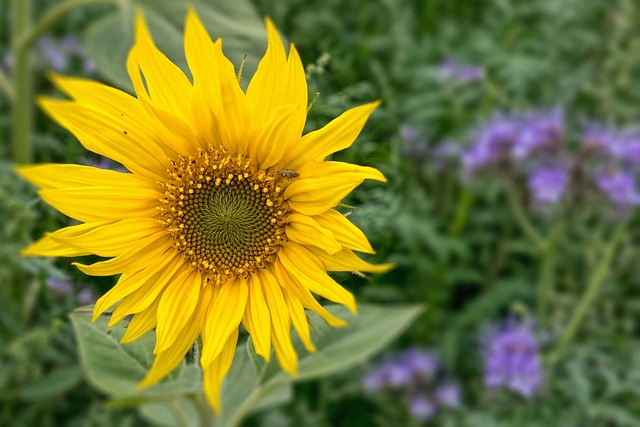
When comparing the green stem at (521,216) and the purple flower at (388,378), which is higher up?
the green stem at (521,216)

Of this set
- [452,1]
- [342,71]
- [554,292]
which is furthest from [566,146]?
[342,71]

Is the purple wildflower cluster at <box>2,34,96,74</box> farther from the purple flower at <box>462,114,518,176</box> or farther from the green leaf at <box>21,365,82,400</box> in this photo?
the purple flower at <box>462,114,518,176</box>

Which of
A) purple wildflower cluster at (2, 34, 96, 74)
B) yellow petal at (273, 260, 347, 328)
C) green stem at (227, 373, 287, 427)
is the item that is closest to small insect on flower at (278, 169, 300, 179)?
yellow petal at (273, 260, 347, 328)

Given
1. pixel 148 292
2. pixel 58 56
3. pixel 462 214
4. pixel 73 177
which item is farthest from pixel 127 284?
pixel 58 56

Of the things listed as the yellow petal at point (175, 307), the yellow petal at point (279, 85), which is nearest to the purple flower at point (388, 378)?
the yellow petal at point (175, 307)

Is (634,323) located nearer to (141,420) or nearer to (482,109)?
(482,109)

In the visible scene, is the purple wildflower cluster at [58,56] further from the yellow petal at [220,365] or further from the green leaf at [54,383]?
the yellow petal at [220,365]
